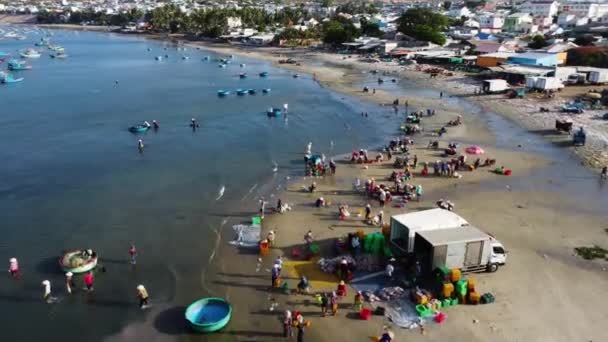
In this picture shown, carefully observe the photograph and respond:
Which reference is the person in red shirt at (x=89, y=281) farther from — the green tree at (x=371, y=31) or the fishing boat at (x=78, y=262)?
the green tree at (x=371, y=31)

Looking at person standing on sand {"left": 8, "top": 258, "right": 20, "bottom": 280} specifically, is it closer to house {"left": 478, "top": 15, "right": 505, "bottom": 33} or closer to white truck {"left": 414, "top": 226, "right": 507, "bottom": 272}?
white truck {"left": 414, "top": 226, "right": 507, "bottom": 272}

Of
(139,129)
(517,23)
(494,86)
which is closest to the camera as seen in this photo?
(139,129)

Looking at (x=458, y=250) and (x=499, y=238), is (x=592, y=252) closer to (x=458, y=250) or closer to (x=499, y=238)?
(x=499, y=238)

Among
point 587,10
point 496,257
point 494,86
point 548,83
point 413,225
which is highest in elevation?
point 587,10

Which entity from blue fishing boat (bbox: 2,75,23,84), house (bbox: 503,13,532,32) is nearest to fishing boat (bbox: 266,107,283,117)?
blue fishing boat (bbox: 2,75,23,84)

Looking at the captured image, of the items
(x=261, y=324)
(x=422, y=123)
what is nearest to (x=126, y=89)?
(x=422, y=123)

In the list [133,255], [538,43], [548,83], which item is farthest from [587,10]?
[133,255]
